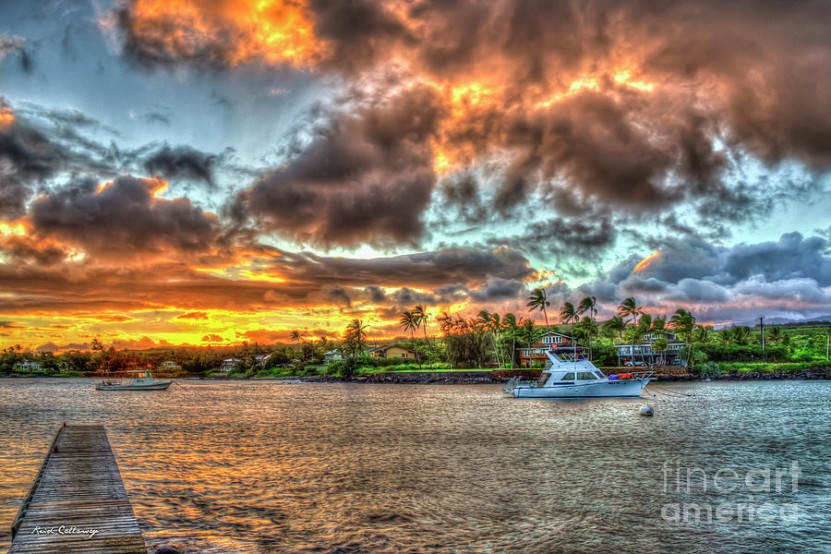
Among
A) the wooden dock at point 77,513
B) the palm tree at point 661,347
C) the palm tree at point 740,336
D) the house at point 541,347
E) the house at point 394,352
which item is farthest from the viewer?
the house at point 394,352

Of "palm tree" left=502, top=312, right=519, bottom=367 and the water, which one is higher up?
"palm tree" left=502, top=312, right=519, bottom=367

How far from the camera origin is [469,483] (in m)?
23.7

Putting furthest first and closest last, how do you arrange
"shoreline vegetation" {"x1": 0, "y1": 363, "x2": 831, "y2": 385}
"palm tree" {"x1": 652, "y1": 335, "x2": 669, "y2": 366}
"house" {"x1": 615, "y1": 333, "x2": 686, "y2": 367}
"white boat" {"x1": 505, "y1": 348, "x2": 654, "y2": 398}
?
"house" {"x1": 615, "y1": 333, "x2": 686, "y2": 367} → "palm tree" {"x1": 652, "y1": 335, "x2": 669, "y2": 366} → "shoreline vegetation" {"x1": 0, "y1": 363, "x2": 831, "y2": 385} → "white boat" {"x1": 505, "y1": 348, "x2": 654, "y2": 398}

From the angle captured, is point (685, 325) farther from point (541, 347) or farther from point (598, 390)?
point (598, 390)

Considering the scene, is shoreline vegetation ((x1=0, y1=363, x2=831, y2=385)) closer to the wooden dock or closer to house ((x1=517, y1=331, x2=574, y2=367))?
house ((x1=517, y1=331, x2=574, y2=367))

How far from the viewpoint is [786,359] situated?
126062mm

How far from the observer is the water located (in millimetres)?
16781

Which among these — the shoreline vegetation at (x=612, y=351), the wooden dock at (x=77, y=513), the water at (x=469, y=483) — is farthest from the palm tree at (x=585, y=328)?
the wooden dock at (x=77, y=513)

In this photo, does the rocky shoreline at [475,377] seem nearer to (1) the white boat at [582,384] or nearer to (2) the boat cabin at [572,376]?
(1) the white boat at [582,384]

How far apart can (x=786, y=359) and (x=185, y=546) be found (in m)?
141

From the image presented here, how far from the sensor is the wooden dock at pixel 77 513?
42.7 feet

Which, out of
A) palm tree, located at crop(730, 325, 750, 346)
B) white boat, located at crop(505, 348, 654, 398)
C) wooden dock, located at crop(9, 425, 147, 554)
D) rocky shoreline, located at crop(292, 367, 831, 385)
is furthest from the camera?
palm tree, located at crop(730, 325, 750, 346)
